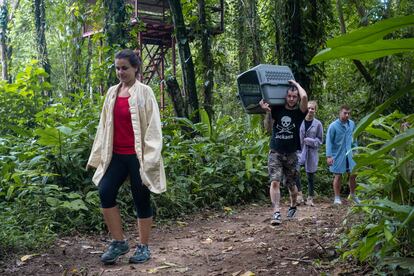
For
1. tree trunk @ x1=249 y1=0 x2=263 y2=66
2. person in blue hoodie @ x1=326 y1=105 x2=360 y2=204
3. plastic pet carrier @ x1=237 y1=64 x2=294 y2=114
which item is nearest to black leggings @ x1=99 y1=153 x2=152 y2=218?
plastic pet carrier @ x1=237 y1=64 x2=294 y2=114

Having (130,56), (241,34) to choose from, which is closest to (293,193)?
(130,56)

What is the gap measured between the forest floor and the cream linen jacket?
0.79m

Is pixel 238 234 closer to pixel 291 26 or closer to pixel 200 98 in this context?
pixel 291 26

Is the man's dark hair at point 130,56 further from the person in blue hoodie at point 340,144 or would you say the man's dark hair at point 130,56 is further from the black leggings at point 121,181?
the person in blue hoodie at point 340,144

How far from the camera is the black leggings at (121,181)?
4383 mm

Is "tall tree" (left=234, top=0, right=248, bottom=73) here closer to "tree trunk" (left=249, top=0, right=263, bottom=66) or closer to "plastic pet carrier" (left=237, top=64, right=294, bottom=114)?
"tree trunk" (left=249, top=0, right=263, bottom=66)

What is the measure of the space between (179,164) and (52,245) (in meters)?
3.04

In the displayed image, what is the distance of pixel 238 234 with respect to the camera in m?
5.72

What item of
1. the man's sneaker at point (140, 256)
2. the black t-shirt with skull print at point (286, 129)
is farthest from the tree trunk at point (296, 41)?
the man's sneaker at point (140, 256)

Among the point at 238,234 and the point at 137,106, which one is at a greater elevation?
the point at 137,106

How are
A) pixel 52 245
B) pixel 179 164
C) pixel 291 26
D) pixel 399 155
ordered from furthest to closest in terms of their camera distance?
1. pixel 291 26
2. pixel 179 164
3. pixel 52 245
4. pixel 399 155

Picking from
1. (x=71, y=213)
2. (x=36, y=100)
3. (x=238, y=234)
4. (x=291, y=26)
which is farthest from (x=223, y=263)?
(x=291, y=26)

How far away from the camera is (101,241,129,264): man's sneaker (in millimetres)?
4375

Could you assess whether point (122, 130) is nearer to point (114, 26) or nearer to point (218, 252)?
point (218, 252)
